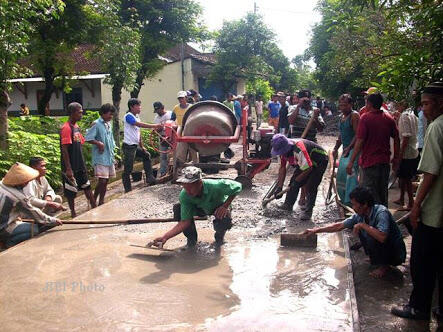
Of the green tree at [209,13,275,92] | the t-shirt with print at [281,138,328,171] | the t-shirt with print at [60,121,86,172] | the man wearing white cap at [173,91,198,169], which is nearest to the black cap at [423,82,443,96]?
the t-shirt with print at [281,138,328,171]

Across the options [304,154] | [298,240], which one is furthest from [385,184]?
[298,240]

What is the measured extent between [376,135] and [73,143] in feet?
14.2

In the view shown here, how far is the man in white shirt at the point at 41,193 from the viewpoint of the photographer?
578cm

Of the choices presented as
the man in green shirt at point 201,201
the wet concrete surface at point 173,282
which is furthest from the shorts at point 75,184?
the man in green shirt at point 201,201

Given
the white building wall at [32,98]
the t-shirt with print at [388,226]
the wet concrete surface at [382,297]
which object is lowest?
the wet concrete surface at [382,297]

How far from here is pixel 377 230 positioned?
4410mm

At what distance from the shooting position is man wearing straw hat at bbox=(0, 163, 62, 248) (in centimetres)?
549

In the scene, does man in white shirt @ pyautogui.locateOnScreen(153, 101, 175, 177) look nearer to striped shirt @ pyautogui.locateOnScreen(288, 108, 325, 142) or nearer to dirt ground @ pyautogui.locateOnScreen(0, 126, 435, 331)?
striped shirt @ pyautogui.locateOnScreen(288, 108, 325, 142)

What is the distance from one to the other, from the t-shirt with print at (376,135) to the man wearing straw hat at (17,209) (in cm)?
401

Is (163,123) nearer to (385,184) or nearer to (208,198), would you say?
(208,198)

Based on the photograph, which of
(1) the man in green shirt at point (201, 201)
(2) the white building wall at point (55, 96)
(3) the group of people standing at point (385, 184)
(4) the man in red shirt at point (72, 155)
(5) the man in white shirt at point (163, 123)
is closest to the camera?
(3) the group of people standing at point (385, 184)

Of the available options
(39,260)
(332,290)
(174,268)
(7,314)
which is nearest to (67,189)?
(39,260)

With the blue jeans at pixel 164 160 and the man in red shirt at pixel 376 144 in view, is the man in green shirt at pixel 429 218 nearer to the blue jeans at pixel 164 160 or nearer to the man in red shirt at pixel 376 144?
the man in red shirt at pixel 376 144

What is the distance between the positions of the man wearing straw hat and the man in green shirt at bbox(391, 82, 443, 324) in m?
4.19
